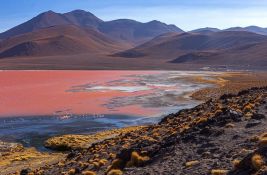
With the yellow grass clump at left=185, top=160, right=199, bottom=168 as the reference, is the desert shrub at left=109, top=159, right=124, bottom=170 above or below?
below

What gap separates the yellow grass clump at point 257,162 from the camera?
9516mm

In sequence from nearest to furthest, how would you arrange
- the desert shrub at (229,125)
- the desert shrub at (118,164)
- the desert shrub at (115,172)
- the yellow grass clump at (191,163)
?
the yellow grass clump at (191,163), the desert shrub at (115,172), the desert shrub at (118,164), the desert shrub at (229,125)

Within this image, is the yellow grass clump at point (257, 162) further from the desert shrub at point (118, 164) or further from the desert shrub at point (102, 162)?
the desert shrub at point (102, 162)

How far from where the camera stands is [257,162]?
9586 millimetres

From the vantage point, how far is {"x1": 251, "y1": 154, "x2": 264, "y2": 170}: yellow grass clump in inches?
375

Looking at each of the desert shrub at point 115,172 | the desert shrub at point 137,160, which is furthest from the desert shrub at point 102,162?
the desert shrub at point 115,172

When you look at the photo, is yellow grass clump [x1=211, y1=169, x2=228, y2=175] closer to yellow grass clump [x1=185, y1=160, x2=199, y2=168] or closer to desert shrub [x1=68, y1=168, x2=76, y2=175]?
yellow grass clump [x1=185, y1=160, x2=199, y2=168]

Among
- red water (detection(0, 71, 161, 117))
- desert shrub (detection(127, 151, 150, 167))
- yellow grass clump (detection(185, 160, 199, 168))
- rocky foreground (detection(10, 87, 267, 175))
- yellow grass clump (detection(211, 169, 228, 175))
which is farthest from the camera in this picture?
red water (detection(0, 71, 161, 117))

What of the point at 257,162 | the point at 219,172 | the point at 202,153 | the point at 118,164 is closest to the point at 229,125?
the point at 202,153

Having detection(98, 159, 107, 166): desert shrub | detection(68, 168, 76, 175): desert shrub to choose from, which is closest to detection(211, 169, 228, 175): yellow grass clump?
detection(98, 159, 107, 166): desert shrub

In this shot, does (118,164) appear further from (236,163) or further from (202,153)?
(236,163)

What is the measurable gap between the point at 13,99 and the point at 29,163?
3217 cm

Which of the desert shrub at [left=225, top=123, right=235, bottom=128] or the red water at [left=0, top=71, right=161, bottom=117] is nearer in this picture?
the desert shrub at [left=225, top=123, right=235, bottom=128]

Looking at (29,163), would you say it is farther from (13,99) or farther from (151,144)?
(13,99)
